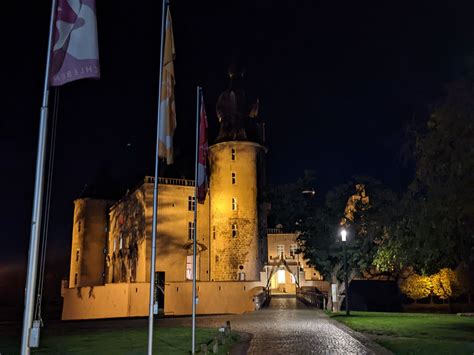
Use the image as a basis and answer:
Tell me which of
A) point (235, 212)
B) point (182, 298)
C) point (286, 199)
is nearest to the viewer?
point (182, 298)

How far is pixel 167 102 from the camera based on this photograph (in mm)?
12453

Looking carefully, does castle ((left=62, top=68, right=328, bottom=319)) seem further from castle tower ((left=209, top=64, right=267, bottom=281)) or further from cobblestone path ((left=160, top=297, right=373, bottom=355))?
cobblestone path ((left=160, top=297, right=373, bottom=355))

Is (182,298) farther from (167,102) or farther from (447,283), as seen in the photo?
(167,102)

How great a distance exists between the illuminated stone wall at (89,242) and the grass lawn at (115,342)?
34413 millimetres

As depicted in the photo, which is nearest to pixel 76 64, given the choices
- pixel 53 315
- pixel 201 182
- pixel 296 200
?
pixel 201 182

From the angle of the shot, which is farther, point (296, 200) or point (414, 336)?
point (296, 200)

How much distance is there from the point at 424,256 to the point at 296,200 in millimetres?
53270

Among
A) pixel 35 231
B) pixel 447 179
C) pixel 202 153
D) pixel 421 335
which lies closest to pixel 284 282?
pixel 421 335

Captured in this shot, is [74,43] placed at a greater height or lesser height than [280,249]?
greater

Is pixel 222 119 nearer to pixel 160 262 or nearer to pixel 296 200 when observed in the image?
pixel 160 262

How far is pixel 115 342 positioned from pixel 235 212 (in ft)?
99.6

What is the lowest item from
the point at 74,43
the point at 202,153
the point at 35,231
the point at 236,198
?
the point at 35,231

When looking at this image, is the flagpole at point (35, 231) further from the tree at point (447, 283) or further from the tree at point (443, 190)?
the tree at point (447, 283)

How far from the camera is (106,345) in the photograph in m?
17.1
